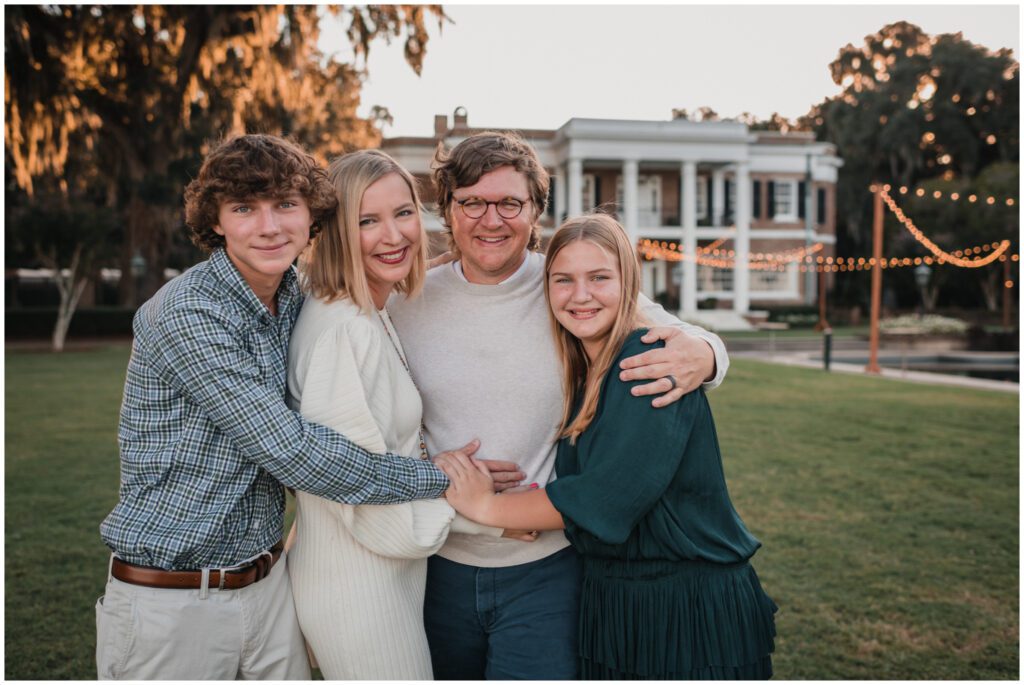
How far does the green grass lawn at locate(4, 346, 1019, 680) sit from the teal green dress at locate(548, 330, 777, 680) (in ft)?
6.08

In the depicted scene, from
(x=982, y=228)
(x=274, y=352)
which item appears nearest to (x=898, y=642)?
(x=274, y=352)

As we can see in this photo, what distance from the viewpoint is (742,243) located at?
3344 cm

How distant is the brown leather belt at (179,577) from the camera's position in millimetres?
1950

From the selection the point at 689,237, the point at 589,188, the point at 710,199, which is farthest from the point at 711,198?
the point at 589,188

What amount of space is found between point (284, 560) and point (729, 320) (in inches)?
1170

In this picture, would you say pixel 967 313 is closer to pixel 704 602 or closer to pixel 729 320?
pixel 729 320

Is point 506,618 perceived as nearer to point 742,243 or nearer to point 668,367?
point 668,367

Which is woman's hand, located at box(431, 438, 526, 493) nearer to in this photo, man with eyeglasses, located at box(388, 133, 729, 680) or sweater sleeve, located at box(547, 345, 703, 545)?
man with eyeglasses, located at box(388, 133, 729, 680)

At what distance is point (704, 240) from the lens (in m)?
34.1

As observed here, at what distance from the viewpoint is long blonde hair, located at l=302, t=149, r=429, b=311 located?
6.82 feet

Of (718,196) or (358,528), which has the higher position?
(718,196)

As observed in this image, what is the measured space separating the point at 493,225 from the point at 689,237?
31355 mm

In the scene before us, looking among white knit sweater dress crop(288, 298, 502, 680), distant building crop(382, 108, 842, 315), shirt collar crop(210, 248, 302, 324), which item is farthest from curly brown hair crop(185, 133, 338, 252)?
distant building crop(382, 108, 842, 315)

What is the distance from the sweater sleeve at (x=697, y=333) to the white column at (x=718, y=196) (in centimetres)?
3303
